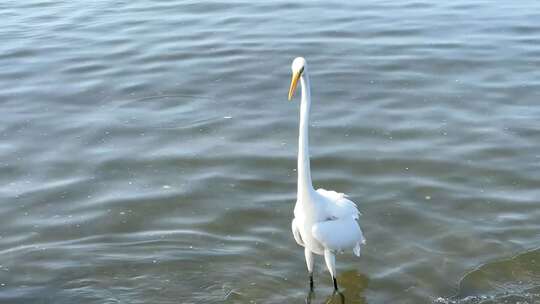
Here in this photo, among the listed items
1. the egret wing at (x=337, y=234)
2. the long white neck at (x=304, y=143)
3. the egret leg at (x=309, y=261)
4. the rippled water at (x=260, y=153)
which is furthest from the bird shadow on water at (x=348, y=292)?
the long white neck at (x=304, y=143)

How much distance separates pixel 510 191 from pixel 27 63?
1043cm

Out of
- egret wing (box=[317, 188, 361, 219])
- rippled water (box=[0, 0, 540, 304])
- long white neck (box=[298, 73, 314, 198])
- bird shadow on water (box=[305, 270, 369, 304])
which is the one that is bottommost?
bird shadow on water (box=[305, 270, 369, 304])

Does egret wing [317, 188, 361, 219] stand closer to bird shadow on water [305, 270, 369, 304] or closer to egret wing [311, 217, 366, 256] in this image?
egret wing [311, 217, 366, 256]

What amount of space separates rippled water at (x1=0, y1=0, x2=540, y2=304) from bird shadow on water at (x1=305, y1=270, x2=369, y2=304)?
0.07ft

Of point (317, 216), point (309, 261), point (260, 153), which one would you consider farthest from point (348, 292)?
point (260, 153)

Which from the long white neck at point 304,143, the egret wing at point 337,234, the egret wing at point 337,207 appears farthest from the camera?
the egret wing at point 337,207

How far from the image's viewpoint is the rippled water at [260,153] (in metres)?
9.62

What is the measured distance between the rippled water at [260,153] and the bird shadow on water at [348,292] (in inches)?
0.9

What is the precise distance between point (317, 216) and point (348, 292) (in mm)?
1289

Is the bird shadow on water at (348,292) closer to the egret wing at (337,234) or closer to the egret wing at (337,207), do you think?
the egret wing at (337,234)

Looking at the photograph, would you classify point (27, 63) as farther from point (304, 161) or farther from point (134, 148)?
point (304, 161)

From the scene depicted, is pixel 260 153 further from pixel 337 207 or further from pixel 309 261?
pixel 337 207

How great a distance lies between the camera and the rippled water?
9625mm

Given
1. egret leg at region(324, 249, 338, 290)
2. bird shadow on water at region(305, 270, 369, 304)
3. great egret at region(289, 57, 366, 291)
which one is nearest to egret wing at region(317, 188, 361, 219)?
great egret at region(289, 57, 366, 291)
